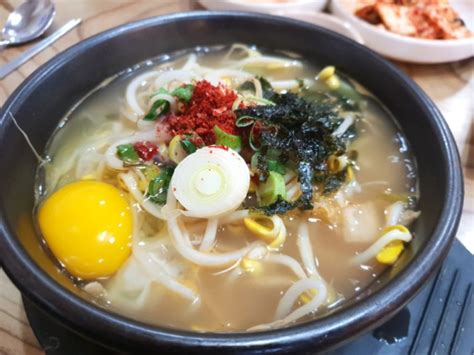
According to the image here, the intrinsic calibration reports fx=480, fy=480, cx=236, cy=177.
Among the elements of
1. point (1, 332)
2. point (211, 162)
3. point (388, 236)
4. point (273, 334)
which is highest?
point (211, 162)

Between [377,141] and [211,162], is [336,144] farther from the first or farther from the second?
[211,162]

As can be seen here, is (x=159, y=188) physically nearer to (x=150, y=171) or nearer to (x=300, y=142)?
(x=150, y=171)

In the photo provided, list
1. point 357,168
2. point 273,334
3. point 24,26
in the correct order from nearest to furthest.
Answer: point 273,334
point 357,168
point 24,26

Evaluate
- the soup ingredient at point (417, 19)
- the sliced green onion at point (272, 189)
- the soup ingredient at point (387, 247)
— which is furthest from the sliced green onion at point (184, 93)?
the soup ingredient at point (417, 19)

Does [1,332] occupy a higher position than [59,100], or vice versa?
[59,100]

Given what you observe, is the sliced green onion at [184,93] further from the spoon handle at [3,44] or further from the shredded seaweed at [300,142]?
the spoon handle at [3,44]

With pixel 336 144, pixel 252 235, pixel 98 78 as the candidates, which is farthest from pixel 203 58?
pixel 252 235
